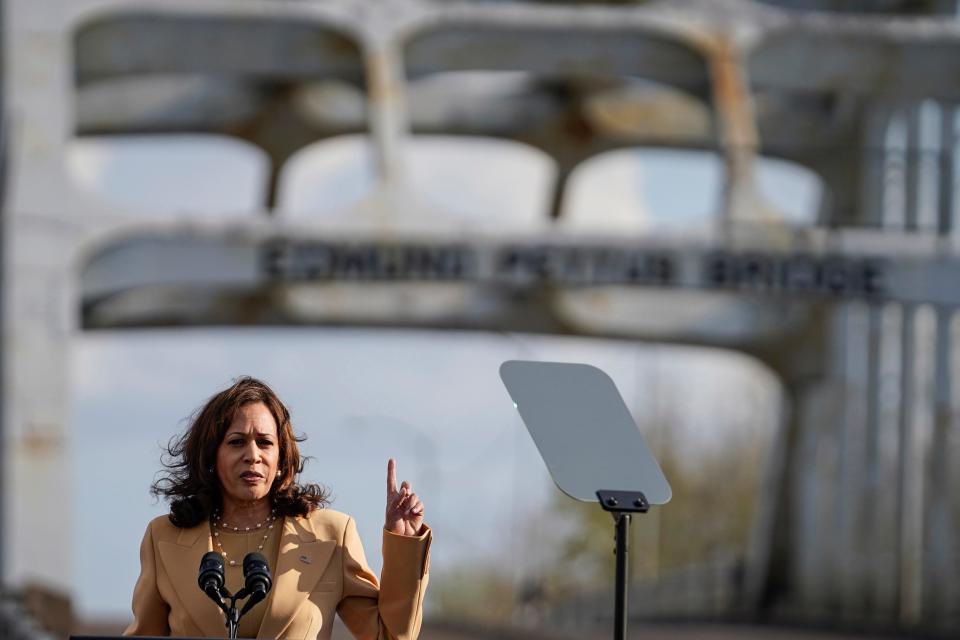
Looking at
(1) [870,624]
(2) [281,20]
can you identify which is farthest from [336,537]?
(1) [870,624]

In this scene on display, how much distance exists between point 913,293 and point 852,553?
25.5 feet

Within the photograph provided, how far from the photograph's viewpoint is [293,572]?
19.2 ft

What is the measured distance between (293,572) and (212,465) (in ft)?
1.22

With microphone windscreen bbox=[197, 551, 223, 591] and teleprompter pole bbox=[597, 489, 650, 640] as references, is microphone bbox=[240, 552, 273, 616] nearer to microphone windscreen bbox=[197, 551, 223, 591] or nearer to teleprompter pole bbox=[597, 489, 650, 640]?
microphone windscreen bbox=[197, 551, 223, 591]

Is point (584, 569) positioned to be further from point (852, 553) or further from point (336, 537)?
point (336, 537)

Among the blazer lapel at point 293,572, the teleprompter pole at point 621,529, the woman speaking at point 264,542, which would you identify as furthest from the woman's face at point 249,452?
the teleprompter pole at point 621,529

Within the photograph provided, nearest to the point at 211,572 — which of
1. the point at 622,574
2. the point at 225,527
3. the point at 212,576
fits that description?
the point at 212,576

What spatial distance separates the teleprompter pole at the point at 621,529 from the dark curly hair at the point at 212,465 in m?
0.84

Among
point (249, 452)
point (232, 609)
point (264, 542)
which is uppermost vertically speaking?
point (249, 452)

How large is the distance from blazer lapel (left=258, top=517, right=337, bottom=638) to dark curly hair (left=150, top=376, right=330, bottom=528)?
0.07 metres

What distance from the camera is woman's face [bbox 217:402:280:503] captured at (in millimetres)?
5824

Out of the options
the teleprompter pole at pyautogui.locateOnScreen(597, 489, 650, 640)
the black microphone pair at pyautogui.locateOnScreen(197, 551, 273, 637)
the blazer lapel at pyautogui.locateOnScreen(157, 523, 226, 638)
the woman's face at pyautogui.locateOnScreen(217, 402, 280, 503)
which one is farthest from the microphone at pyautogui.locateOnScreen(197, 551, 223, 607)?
the teleprompter pole at pyautogui.locateOnScreen(597, 489, 650, 640)

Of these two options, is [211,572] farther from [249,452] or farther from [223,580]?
[249,452]

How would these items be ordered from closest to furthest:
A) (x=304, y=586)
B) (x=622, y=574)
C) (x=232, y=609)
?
(x=232, y=609) → (x=622, y=574) → (x=304, y=586)
